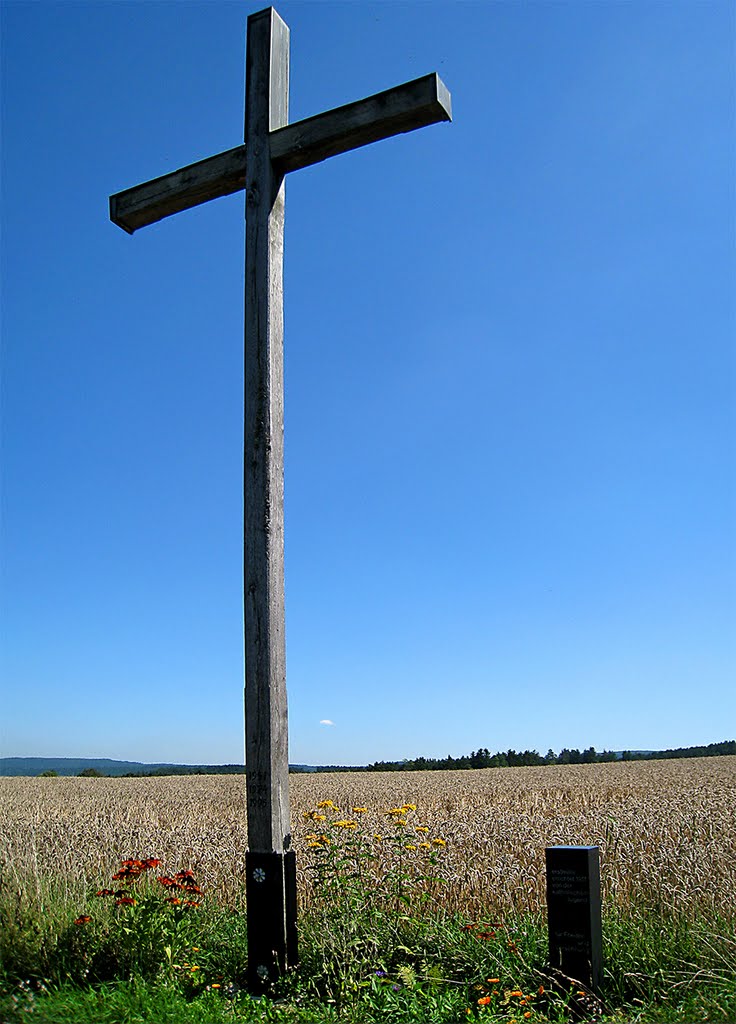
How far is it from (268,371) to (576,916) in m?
3.73

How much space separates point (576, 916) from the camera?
205 inches

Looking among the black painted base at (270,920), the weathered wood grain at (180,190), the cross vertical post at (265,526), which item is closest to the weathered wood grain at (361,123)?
the cross vertical post at (265,526)

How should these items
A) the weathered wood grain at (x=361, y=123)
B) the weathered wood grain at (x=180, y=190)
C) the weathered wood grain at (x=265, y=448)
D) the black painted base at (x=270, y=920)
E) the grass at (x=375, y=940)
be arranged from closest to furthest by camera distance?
the grass at (x=375, y=940) → the black painted base at (x=270, y=920) → the weathered wood grain at (x=265, y=448) → the weathered wood grain at (x=361, y=123) → the weathered wood grain at (x=180, y=190)

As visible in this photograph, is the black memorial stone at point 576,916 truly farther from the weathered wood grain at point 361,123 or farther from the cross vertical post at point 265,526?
the weathered wood grain at point 361,123

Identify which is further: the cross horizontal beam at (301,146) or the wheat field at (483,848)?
the wheat field at (483,848)

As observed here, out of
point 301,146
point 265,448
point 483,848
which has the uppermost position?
point 301,146

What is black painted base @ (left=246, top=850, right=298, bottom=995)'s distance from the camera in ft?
16.4

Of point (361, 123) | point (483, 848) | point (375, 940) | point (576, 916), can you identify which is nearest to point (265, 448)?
point (361, 123)

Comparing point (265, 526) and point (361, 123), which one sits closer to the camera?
point (265, 526)

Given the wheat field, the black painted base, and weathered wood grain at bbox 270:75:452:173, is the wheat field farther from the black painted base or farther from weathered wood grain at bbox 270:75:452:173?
weathered wood grain at bbox 270:75:452:173

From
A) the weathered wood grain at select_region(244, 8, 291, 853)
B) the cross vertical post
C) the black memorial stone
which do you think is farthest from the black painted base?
the black memorial stone

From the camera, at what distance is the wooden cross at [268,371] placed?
202 inches

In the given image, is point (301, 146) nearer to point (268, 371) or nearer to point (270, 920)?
point (268, 371)

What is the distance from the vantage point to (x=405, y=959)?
18.2 ft
